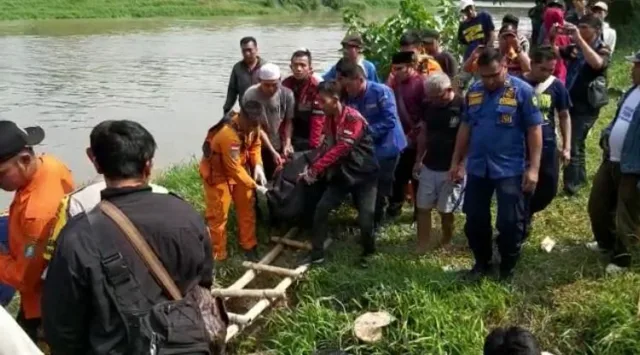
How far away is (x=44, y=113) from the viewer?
47.3 ft

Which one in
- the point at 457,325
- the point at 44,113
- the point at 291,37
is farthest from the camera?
the point at 291,37

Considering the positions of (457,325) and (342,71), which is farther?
(342,71)

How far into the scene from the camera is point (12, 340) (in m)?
1.76

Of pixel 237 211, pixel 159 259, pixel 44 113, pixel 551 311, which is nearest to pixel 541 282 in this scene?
pixel 551 311

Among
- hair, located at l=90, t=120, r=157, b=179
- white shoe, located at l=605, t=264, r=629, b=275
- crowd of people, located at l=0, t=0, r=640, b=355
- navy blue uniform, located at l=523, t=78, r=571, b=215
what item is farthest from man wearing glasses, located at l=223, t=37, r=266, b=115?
hair, located at l=90, t=120, r=157, b=179

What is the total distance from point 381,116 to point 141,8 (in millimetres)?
34861

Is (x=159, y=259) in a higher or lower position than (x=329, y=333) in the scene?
higher

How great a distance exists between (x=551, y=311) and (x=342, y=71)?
2.35m

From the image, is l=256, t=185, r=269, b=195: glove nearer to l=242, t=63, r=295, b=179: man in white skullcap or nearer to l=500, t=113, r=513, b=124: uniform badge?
l=242, t=63, r=295, b=179: man in white skullcap

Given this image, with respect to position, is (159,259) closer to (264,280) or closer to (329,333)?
(329,333)

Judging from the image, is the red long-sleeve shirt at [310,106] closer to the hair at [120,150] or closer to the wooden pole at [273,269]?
the wooden pole at [273,269]

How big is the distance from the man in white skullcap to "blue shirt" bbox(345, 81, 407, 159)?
876mm

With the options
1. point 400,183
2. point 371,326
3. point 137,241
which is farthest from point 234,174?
point 137,241

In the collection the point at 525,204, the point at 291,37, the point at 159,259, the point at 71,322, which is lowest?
the point at 291,37
